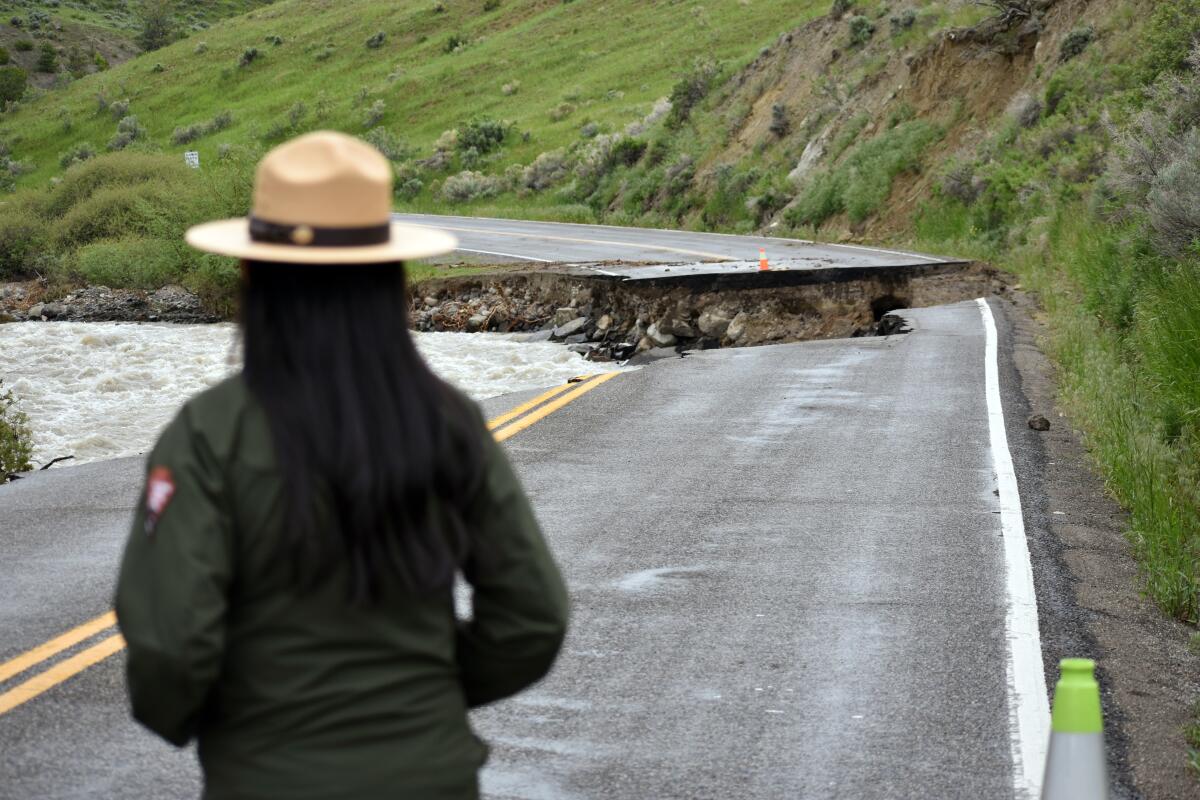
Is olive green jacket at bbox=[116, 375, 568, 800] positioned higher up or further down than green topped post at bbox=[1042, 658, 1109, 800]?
higher up

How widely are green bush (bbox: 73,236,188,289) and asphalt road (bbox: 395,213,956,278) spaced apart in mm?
5805

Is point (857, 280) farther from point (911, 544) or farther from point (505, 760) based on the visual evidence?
point (505, 760)

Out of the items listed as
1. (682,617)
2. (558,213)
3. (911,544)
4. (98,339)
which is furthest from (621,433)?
(558,213)

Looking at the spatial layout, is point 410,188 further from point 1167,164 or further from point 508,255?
point 1167,164

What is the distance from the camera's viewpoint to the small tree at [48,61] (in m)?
102

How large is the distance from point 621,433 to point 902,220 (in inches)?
803

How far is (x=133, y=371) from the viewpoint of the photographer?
67.4ft

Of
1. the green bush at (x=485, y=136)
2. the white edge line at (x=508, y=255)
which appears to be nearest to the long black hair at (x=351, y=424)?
the white edge line at (x=508, y=255)

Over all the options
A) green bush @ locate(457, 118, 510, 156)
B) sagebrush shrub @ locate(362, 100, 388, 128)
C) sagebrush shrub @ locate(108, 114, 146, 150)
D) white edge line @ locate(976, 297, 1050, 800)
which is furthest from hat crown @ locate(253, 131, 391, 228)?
sagebrush shrub @ locate(108, 114, 146, 150)

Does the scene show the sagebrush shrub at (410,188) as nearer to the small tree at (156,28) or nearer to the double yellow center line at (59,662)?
the double yellow center line at (59,662)

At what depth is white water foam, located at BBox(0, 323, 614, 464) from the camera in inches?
644

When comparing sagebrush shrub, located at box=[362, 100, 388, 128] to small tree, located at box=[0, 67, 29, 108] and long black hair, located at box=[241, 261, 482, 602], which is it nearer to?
small tree, located at box=[0, 67, 29, 108]

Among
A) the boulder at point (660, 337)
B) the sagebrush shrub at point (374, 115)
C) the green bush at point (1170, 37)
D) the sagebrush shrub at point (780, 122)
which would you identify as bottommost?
the boulder at point (660, 337)

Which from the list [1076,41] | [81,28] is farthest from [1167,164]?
[81,28]
